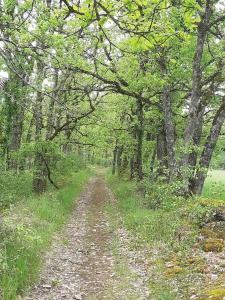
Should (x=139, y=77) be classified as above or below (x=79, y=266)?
above

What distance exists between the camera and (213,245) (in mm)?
10016

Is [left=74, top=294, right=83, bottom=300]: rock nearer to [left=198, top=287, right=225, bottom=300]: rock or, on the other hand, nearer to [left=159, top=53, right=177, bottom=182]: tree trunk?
[left=198, top=287, right=225, bottom=300]: rock

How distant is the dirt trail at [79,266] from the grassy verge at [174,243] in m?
0.99

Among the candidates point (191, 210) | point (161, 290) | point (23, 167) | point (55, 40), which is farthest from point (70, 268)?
point (23, 167)

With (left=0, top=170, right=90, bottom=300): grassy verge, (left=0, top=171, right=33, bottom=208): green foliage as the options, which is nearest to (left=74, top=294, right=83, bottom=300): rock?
(left=0, top=170, right=90, bottom=300): grassy verge

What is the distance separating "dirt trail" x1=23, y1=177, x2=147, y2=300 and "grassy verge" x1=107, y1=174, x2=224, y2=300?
3.25ft

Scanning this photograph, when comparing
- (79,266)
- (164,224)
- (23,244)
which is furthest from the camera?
(164,224)

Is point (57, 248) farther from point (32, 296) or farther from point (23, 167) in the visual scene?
point (23, 167)

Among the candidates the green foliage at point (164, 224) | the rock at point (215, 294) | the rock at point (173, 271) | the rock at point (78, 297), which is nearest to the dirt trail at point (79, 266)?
the rock at point (78, 297)

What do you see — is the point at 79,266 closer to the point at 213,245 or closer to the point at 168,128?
the point at 213,245

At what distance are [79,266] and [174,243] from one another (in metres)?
2.73

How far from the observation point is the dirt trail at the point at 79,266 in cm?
847

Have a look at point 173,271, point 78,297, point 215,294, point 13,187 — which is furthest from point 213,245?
point 13,187

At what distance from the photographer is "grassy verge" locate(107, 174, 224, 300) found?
8289 mm
